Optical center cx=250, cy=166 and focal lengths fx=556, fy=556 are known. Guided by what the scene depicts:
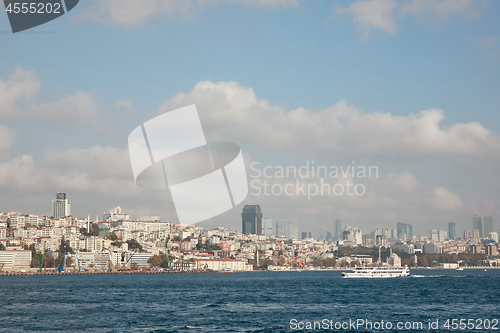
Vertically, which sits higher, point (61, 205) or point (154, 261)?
point (61, 205)

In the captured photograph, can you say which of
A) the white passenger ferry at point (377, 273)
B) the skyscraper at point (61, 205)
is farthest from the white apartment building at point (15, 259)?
the skyscraper at point (61, 205)

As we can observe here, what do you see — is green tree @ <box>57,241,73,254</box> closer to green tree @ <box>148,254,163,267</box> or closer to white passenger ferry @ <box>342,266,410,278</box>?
green tree @ <box>148,254,163,267</box>

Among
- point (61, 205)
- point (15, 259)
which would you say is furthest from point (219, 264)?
point (61, 205)

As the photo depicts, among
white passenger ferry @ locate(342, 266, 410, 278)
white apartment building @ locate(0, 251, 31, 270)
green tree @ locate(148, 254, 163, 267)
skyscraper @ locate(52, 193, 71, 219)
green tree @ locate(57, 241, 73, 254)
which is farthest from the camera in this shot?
skyscraper @ locate(52, 193, 71, 219)

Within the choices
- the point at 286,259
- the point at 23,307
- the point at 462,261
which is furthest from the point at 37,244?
the point at 462,261

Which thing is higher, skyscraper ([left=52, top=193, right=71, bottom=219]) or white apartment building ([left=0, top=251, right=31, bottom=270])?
skyscraper ([left=52, top=193, right=71, bottom=219])

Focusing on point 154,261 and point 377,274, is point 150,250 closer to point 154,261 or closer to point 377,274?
point 154,261

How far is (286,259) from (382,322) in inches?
4380

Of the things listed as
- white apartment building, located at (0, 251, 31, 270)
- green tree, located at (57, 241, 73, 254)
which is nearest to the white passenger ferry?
white apartment building, located at (0, 251, 31, 270)

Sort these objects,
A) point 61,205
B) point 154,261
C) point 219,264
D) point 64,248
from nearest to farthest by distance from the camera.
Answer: point 64,248 < point 154,261 < point 219,264 < point 61,205

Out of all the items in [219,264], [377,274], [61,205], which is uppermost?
[61,205]

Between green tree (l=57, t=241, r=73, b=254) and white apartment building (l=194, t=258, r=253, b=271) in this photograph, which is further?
white apartment building (l=194, t=258, r=253, b=271)

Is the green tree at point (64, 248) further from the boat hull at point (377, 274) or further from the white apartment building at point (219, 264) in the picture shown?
the boat hull at point (377, 274)

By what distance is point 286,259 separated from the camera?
422 ft
